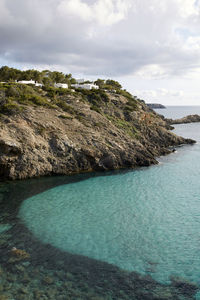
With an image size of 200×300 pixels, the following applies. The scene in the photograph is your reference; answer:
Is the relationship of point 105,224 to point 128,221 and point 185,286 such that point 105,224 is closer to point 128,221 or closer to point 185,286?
point 128,221

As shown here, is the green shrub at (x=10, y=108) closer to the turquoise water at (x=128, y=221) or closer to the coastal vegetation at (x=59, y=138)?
the coastal vegetation at (x=59, y=138)

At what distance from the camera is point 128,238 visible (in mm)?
19438

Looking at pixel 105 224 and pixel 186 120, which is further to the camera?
pixel 186 120

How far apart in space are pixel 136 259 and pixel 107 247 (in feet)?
8.18

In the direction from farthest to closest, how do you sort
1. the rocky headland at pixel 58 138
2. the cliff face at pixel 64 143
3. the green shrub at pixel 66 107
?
→ 1. the green shrub at pixel 66 107
2. the rocky headland at pixel 58 138
3. the cliff face at pixel 64 143

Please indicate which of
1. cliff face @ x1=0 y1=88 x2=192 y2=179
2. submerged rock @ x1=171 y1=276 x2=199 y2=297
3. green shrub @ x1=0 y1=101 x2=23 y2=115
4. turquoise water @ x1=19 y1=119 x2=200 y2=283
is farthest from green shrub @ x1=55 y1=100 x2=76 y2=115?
submerged rock @ x1=171 y1=276 x2=199 y2=297

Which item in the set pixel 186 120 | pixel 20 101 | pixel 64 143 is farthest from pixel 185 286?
pixel 186 120

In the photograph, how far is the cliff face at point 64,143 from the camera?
3384 cm

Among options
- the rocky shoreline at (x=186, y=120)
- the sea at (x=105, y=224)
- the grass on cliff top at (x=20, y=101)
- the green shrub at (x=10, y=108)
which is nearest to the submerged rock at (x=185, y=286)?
the sea at (x=105, y=224)

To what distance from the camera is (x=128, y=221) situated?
73.6ft

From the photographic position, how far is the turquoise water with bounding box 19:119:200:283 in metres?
16.8

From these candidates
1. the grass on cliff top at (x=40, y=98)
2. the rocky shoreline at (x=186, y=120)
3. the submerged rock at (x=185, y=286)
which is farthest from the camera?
the rocky shoreline at (x=186, y=120)

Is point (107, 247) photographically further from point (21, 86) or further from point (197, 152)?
point (197, 152)

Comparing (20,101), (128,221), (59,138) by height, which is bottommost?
(128,221)
